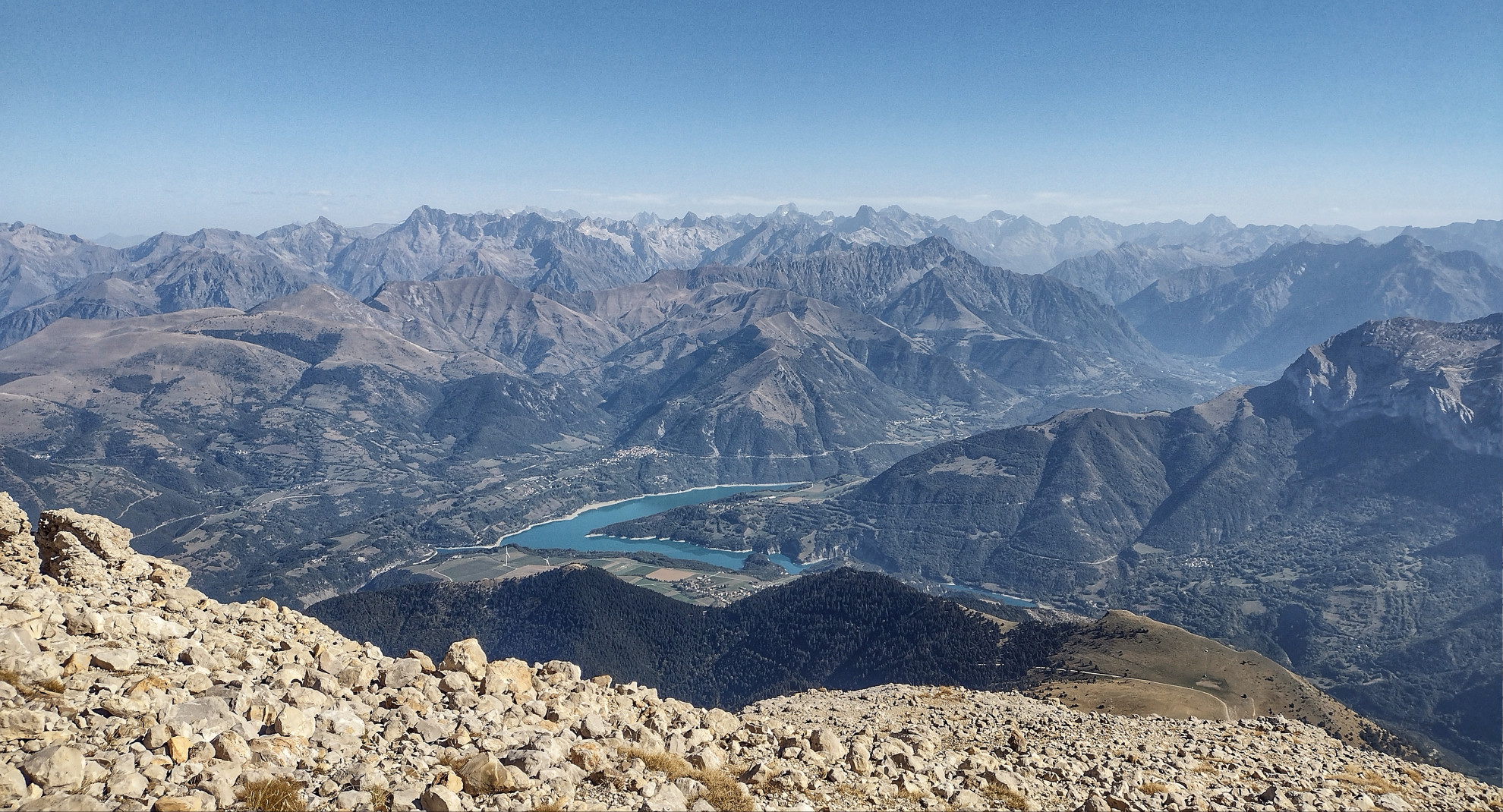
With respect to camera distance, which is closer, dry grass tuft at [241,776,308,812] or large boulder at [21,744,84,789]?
large boulder at [21,744,84,789]

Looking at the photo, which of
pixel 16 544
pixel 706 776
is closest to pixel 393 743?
pixel 706 776

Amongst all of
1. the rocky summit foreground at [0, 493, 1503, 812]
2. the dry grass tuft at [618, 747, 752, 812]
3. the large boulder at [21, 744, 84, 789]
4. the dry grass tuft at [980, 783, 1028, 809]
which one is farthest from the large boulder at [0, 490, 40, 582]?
the dry grass tuft at [980, 783, 1028, 809]

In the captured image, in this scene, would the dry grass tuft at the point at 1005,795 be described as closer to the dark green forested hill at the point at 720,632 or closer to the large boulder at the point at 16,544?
the large boulder at the point at 16,544

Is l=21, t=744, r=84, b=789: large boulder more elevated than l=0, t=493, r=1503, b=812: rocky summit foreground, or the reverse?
l=21, t=744, r=84, b=789: large boulder

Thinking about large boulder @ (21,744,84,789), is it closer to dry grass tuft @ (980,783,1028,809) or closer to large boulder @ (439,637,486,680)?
large boulder @ (439,637,486,680)

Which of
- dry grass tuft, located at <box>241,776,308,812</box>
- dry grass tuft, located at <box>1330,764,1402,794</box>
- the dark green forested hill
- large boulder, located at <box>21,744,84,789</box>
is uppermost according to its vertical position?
large boulder, located at <box>21,744,84,789</box>

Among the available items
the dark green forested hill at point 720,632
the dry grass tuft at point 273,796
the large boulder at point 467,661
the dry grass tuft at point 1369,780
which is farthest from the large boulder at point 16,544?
the dark green forested hill at point 720,632

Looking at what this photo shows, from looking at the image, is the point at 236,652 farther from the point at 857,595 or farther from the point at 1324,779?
the point at 857,595
